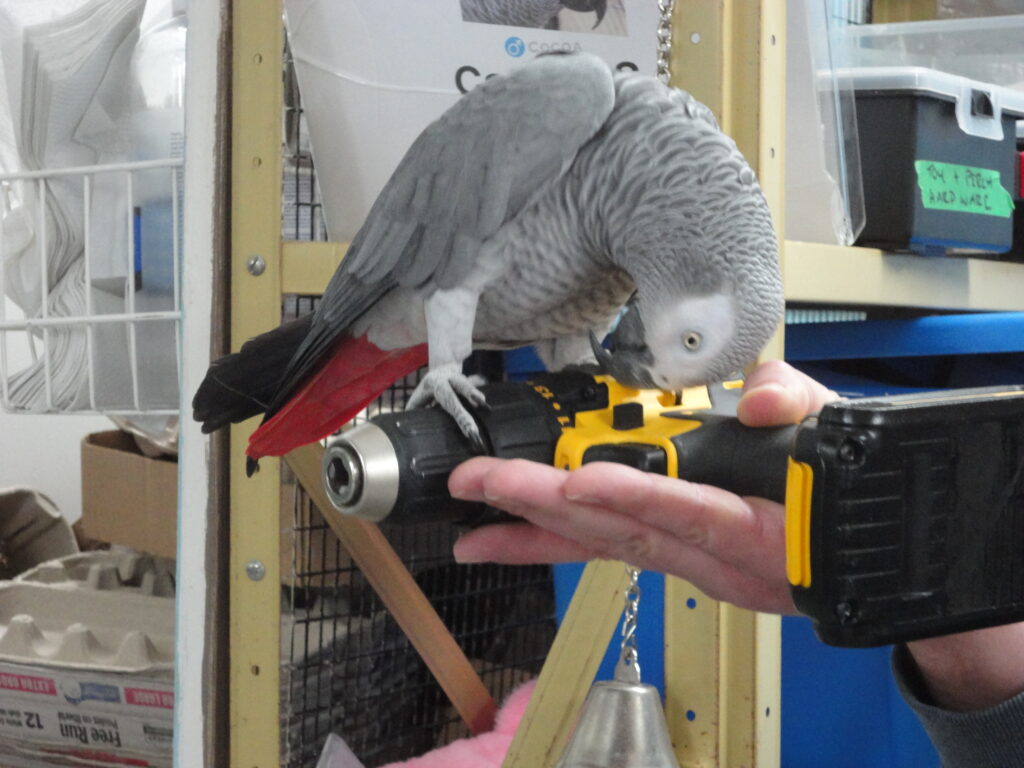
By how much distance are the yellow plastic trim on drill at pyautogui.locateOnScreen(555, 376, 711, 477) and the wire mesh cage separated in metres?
0.31

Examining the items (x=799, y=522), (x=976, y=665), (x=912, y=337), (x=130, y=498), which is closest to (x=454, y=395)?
(x=799, y=522)

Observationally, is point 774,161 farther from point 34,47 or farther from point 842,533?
point 34,47

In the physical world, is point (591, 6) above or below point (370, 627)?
above

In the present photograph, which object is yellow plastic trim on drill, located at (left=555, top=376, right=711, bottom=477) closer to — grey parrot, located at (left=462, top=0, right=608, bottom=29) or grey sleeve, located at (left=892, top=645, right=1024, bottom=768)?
grey sleeve, located at (left=892, top=645, right=1024, bottom=768)

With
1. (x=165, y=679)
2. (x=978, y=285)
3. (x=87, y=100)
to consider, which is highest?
(x=87, y=100)

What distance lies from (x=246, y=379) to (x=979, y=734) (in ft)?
1.38

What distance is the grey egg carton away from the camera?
0.97 metres

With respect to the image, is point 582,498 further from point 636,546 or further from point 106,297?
point 106,297

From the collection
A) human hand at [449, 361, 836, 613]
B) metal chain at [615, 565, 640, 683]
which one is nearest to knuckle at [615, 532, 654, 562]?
human hand at [449, 361, 836, 613]

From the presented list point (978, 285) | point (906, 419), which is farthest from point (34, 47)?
point (978, 285)

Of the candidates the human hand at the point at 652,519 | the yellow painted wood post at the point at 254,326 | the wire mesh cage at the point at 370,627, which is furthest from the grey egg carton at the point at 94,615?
the human hand at the point at 652,519

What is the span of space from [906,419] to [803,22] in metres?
0.43

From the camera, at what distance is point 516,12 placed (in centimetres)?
67

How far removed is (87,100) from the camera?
0.70 metres
